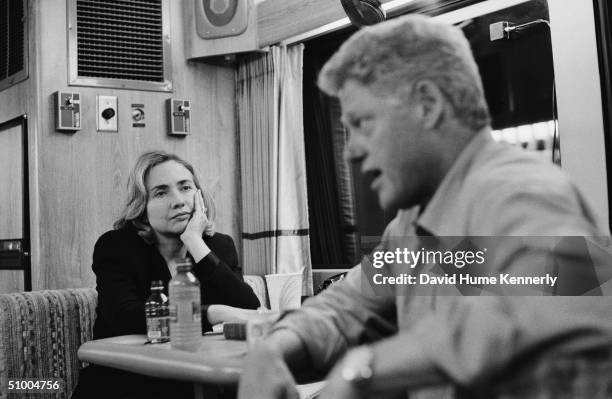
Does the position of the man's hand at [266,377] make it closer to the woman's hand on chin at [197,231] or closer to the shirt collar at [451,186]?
the shirt collar at [451,186]

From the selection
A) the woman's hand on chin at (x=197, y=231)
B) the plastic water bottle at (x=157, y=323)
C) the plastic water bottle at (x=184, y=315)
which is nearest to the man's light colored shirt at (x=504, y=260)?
the plastic water bottle at (x=184, y=315)

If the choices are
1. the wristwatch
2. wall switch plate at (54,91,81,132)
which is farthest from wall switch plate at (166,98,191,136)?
the wristwatch

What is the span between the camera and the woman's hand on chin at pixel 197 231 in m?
2.36

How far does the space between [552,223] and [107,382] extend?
5.83 ft

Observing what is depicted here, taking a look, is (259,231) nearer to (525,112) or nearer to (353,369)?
(525,112)

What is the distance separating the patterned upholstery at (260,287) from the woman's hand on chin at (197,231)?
117cm

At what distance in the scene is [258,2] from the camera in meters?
4.05

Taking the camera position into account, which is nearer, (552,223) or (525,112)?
(552,223)

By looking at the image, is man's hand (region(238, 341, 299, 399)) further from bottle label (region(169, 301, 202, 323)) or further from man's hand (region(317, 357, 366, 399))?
bottle label (region(169, 301, 202, 323))

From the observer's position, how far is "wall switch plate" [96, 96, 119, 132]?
3871 millimetres

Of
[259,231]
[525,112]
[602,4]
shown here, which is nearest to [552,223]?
[602,4]

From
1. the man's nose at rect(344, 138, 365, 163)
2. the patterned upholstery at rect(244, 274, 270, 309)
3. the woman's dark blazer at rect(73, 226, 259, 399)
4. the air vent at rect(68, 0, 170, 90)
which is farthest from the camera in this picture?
the air vent at rect(68, 0, 170, 90)

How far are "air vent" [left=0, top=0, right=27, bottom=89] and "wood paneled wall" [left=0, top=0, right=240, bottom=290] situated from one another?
0.09 meters

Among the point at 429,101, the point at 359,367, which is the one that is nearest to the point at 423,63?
the point at 429,101
